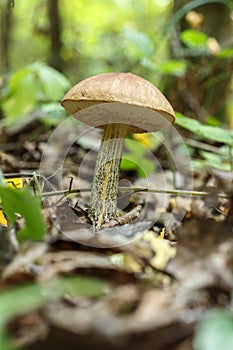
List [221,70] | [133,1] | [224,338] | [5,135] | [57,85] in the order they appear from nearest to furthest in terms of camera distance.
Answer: [224,338] → [57,85] → [5,135] → [221,70] → [133,1]

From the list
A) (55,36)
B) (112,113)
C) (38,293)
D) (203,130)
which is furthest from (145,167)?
(55,36)

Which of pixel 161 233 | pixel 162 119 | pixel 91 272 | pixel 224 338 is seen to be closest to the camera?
pixel 224 338

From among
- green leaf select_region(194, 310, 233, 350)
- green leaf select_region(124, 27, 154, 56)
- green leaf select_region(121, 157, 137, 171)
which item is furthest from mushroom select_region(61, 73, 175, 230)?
green leaf select_region(124, 27, 154, 56)

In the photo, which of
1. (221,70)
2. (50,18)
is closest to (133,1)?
(50,18)

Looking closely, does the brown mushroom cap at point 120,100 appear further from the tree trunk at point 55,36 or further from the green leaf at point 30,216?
the tree trunk at point 55,36

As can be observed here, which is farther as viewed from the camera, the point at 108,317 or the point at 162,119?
the point at 162,119

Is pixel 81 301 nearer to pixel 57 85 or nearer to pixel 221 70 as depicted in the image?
pixel 57 85
